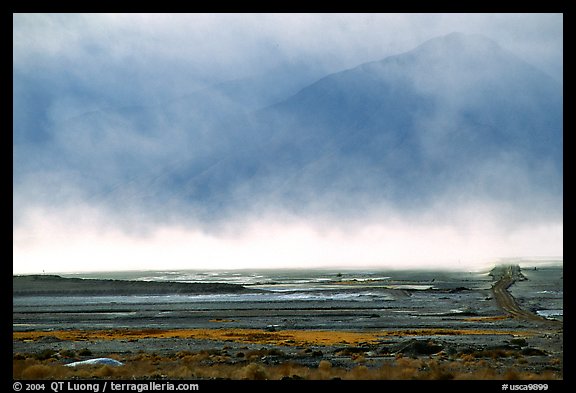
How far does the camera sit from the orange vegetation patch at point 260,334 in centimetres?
3499

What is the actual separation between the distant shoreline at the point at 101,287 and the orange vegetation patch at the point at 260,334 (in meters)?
45.5

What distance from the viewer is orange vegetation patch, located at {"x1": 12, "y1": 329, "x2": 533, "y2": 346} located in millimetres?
34994

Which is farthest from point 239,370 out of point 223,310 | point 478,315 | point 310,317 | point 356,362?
point 223,310

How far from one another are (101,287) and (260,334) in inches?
2502

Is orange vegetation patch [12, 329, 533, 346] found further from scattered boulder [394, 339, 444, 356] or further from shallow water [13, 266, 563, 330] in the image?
scattered boulder [394, 339, 444, 356]

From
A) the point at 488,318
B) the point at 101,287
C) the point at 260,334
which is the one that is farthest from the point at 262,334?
the point at 101,287

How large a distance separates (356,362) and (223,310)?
113ft

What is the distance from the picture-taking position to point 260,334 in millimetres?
39219

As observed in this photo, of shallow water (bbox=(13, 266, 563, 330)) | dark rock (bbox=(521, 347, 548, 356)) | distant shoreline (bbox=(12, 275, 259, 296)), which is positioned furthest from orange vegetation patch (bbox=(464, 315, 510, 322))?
distant shoreline (bbox=(12, 275, 259, 296))

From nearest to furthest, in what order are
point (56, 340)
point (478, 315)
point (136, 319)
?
point (56, 340) → point (478, 315) → point (136, 319)

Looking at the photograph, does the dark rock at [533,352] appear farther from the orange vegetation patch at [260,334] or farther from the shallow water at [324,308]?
the shallow water at [324,308]

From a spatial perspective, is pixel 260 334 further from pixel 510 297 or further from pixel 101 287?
pixel 101 287
